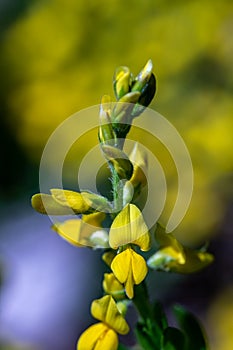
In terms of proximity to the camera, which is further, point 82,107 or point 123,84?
point 82,107

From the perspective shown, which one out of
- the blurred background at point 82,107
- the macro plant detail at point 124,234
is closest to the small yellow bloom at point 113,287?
the macro plant detail at point 124,234

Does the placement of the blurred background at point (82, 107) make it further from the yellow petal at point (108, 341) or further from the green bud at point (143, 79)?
the green bud at point (143, 79)

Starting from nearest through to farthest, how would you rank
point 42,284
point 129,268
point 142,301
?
point 129,268 < point 142,301 < point 42,284

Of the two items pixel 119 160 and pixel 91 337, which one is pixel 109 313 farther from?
pixel 119 160

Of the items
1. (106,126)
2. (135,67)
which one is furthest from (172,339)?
(135,67)

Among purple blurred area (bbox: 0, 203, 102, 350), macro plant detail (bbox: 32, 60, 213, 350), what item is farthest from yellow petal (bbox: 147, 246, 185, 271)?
purple blurred area (bbox: 0, 203, 102, 350)

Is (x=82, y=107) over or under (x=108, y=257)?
over
